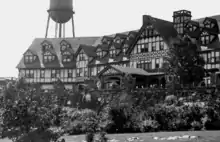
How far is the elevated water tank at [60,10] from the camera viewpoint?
8794cm

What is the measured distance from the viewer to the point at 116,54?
72.9m

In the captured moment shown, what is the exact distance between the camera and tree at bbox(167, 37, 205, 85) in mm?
53500

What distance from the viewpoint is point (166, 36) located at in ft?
212

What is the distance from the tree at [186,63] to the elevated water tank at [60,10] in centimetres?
3857

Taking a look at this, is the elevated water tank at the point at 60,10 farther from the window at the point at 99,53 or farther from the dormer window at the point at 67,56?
the window at the point at 99,53

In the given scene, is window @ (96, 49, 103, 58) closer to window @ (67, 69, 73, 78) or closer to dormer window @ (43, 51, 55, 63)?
window @ (67, 69, 73, 78)

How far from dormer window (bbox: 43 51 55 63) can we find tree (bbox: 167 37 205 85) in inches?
1324

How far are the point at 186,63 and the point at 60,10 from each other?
134 feet

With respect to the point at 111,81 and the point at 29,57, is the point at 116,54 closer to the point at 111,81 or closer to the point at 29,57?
the point at 111,81

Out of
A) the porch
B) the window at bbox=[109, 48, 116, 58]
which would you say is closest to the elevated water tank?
the window at bbox=[109, 48, 116, 58]

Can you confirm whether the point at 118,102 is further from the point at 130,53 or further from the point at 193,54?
the point at 130,53

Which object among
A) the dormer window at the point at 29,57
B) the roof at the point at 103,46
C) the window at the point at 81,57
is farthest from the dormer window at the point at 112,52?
the dormer window at the point at 29,57

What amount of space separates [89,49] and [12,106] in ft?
181

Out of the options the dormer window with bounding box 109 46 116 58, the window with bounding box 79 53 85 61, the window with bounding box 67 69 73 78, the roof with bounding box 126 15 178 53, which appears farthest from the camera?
the window with bounding box 67 69 73 78
